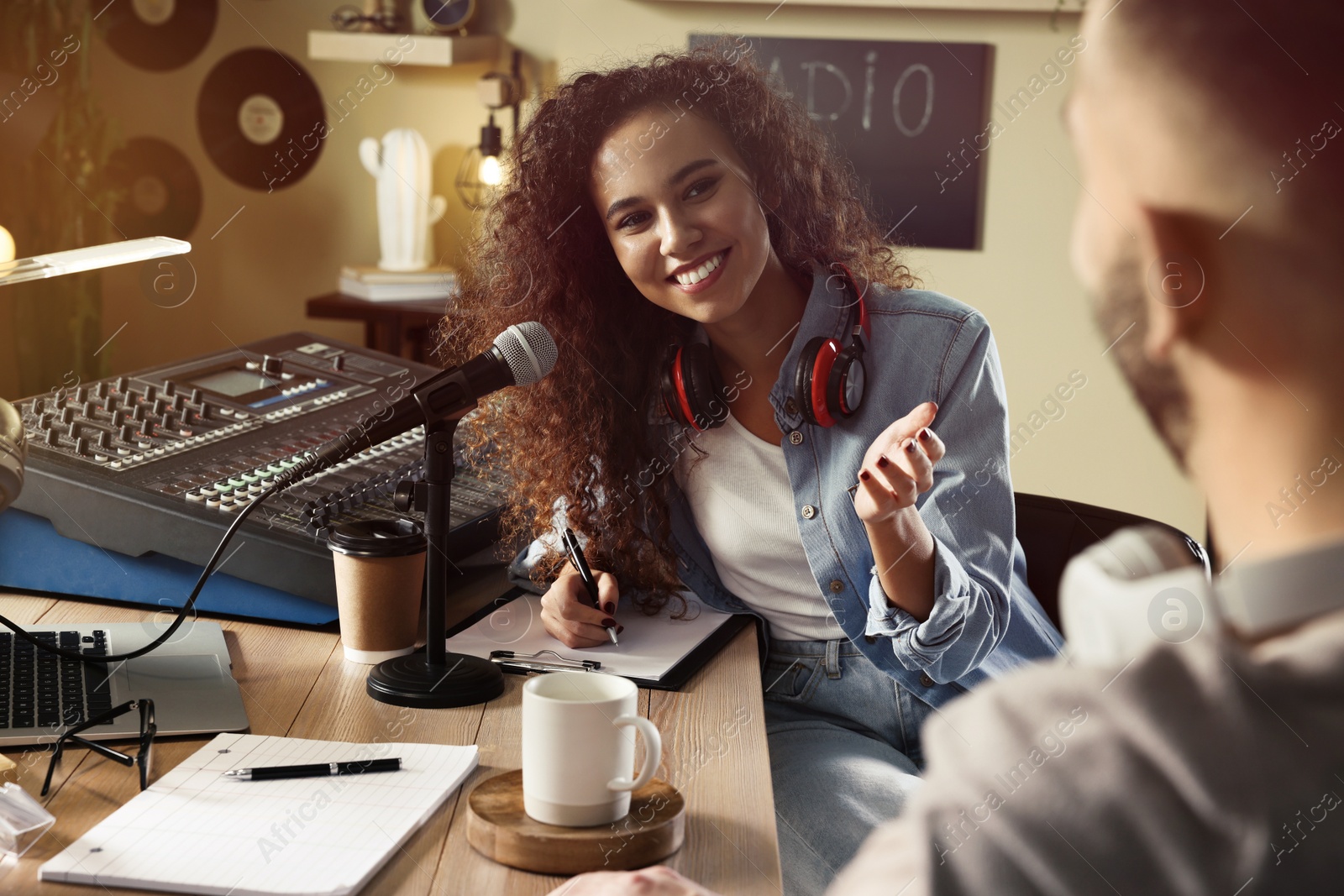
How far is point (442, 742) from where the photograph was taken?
92 centimetres

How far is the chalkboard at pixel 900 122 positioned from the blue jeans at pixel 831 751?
2009mm

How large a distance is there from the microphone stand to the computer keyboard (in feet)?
0.75

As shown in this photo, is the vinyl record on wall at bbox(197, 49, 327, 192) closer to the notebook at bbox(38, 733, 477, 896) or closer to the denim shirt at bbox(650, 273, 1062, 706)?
the denim shirt at bbox(650, 273, 1062, 706)

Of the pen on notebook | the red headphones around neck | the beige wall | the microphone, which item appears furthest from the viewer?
the beige wall

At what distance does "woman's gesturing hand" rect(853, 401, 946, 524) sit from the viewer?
2.90ft

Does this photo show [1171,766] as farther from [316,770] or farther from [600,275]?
[600,275]

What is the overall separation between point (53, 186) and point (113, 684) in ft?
7.99

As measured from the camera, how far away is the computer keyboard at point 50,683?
906mm

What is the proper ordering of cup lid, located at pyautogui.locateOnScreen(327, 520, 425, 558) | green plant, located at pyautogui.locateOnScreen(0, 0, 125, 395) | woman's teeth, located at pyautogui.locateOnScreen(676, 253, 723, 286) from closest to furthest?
cup lid, located at pyautogui.locateOnScreen(327, 520, 425, 558) < woman's teeth, located at pyautogui.locateOnScreen(676, 253, 723, 286) < green plant, located at pyautogui.locateOnScreen(0, 0, 125, 395)

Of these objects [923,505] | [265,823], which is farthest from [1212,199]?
[923,505]

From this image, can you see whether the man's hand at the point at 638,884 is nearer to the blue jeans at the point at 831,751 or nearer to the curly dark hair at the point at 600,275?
the blue jeans at the point at 831,751

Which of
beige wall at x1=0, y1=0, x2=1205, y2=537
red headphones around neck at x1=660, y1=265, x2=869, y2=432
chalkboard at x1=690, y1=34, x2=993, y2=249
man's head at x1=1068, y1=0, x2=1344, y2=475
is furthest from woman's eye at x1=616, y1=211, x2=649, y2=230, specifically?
chalkboard at x1=690, y1=34, x2=993, y2=249

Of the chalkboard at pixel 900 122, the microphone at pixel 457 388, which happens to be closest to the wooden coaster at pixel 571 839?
the microphone at pixel 457 388

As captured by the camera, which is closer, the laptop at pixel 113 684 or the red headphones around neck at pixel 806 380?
the laptop at pixel 113 684
